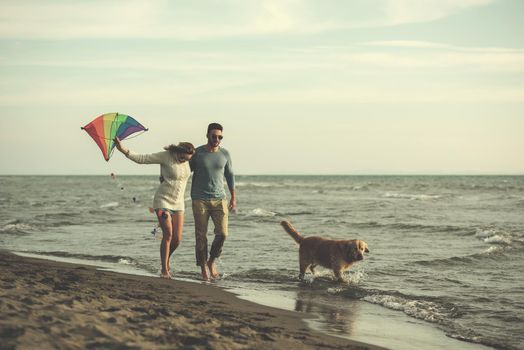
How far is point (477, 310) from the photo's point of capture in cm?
686

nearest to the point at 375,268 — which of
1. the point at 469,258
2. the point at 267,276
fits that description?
the point at 267,276

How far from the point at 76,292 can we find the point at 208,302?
1.41 metres

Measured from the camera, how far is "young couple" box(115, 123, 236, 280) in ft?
25.4

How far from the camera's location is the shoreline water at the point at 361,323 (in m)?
5.30

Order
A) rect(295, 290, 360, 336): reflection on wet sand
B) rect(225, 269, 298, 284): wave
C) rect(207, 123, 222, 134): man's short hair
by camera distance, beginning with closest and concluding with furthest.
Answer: rect(295, 290, 360, 336): reflection on wet sand
rect(207, 123, 222, 134): man's short hair
rect(225, 269, 298, 284): wave

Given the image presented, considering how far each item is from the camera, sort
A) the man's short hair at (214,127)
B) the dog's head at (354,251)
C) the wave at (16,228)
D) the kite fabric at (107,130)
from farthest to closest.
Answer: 1. the wave at (16,228)
2. the dog's head at (354,251)
3. the man's short hair at (214,127)
4. the kite fabric at (107,130)

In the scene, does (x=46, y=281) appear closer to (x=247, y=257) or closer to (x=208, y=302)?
(x=208, y=302)

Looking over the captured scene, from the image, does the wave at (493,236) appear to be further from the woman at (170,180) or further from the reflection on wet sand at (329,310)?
the woman at (170,180)

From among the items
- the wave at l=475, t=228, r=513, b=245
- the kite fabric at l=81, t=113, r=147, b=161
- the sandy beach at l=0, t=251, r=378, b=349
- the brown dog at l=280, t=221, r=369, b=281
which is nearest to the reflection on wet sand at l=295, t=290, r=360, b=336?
the sandy beach at l=0, t=251, r=378, b=349

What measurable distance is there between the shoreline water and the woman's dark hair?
5.59 feet

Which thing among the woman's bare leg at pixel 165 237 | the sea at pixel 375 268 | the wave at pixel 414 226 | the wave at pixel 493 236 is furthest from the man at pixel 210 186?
the wave at pixel 414 226

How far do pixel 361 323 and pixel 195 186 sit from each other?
10.2 feet

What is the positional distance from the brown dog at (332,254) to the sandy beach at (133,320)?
7.33 ft

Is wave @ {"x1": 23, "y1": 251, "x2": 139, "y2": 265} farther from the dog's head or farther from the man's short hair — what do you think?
the dog's head
